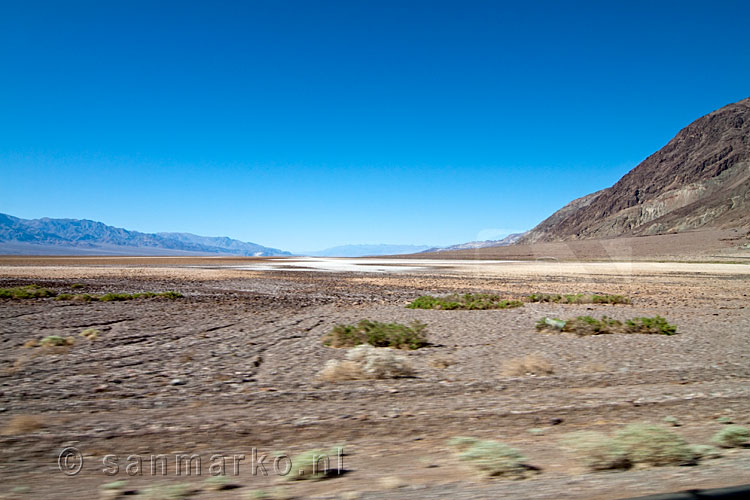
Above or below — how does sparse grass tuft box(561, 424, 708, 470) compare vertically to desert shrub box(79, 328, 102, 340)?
above

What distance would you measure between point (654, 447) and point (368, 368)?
4318 millimetres

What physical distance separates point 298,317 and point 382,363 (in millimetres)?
8095

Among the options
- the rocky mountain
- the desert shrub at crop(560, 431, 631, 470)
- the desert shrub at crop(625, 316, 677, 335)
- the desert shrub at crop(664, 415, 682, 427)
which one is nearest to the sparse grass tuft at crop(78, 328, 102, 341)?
the desert shrub at crop(560, 431, 631, 470)

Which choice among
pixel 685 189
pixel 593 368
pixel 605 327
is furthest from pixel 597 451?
pixel 685 189

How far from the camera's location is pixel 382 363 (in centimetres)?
781

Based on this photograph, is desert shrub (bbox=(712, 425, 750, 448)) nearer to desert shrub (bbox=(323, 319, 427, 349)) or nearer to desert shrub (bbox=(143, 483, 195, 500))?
desert shrub (bbox=(143, 483, 195, 500))

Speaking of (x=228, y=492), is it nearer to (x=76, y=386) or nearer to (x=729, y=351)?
(x=76, y=386)

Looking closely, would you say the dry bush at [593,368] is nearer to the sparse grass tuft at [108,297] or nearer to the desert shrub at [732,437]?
the desert shrub at [732,437]

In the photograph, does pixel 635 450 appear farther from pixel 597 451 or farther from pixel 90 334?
pixel 90 334

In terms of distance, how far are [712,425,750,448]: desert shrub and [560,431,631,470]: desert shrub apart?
1.09 metres

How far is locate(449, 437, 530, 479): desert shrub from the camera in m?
4.05

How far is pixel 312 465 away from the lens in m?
4.17

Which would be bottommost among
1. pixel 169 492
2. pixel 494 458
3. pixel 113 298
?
pixel 113 298

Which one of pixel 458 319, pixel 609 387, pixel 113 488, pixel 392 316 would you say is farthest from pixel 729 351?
pixel 113 488
